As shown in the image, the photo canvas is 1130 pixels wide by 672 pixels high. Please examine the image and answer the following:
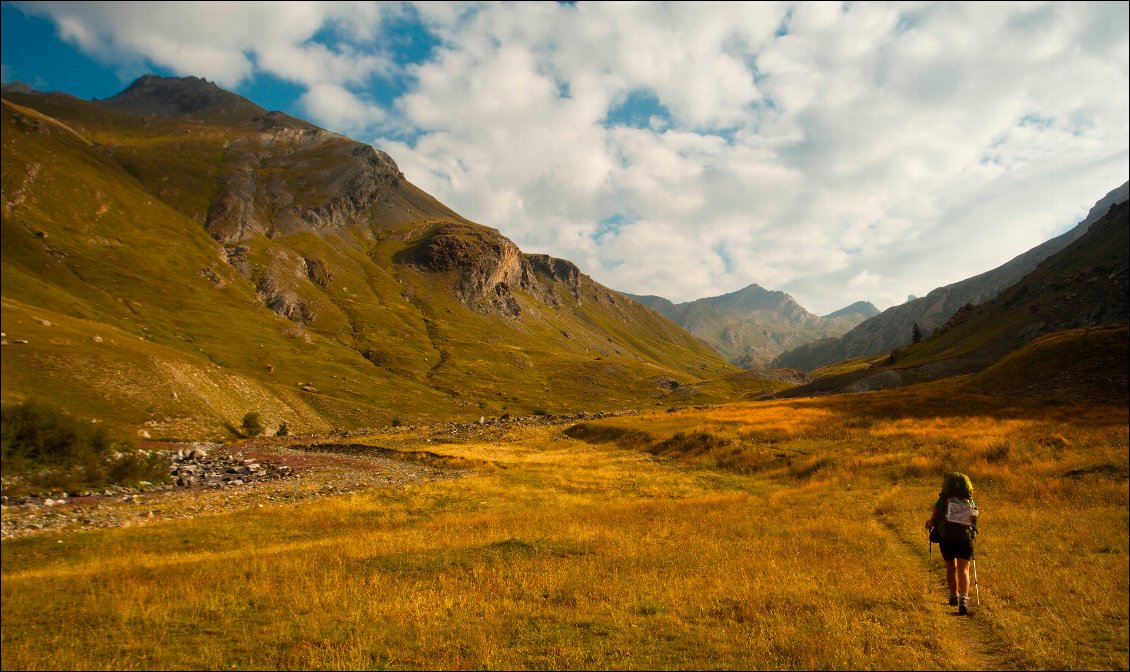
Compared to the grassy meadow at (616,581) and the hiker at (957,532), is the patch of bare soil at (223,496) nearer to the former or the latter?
the grassy meadow at (616,581)

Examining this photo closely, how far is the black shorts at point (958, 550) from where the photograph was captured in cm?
1375

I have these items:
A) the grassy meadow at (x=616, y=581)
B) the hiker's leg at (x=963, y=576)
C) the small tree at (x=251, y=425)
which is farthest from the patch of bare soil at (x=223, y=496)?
the hiker's leg at (x=963, y=576)

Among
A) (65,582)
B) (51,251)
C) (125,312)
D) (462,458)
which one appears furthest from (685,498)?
(51,251)

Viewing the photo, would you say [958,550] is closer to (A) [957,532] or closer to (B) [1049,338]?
(A) [957,532]

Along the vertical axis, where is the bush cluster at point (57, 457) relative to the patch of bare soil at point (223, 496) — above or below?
above

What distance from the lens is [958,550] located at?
13.9 m

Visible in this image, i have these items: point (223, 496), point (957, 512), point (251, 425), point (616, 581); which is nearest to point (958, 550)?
point (957, 512)

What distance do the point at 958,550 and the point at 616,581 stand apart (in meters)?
9.59

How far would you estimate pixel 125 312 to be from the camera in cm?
13088

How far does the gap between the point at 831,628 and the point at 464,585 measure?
10017mm

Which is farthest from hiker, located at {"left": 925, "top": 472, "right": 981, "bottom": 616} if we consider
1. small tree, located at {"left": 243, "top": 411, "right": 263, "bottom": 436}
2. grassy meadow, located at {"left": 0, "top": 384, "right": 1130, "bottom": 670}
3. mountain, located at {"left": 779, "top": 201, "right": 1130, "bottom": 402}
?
small tree, located at {"left": 243, "top": 411, "right": 263, "bottom": 436}

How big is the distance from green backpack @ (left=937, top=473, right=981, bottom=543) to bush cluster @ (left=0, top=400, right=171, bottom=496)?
48.4 m

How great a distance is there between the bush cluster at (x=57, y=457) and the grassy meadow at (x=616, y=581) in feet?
49.4

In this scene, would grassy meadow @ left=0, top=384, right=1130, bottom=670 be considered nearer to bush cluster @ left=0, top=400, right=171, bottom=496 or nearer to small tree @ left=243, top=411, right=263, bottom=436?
bush cluster @ left=0, top=400, right=171, bottom=496
